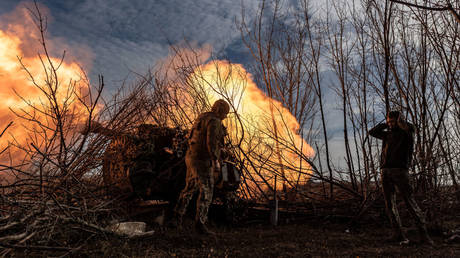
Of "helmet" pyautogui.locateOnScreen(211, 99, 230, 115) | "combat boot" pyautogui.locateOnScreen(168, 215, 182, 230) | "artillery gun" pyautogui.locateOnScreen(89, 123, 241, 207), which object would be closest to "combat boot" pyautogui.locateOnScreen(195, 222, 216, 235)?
"combat boot" pyautogui.locateOnScreen(168, 215, 182, 230)

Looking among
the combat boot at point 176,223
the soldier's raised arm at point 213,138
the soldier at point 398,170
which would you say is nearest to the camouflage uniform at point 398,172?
the soldier at point 398,170

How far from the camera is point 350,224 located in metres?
5.99

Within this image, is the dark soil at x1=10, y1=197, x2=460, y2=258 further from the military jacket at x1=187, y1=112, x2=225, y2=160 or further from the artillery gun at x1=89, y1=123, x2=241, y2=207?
the military jacket at x1=187, y1=112, x2=225, y2=160

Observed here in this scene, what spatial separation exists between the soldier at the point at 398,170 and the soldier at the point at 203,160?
2.73 m

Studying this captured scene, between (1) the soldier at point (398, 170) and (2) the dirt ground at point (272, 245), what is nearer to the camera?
(2) the dirt ground at point (272, 245)

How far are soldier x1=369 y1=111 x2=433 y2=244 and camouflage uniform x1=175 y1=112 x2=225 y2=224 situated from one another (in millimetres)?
2737

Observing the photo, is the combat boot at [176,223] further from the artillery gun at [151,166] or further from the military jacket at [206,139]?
the military jacket at [206,139]

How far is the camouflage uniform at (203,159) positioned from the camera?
15.5ft

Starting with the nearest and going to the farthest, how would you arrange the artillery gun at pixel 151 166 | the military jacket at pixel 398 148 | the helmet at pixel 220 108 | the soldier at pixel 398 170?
1. the soldier at pixel 398 170
2. the military jacket at pixel 398 148
3. the helmet at pixel 220 108
4. the artillery gun at pixel 151 166

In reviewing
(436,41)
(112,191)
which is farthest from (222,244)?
(436,41)

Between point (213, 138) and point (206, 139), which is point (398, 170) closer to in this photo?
point (213, 138)

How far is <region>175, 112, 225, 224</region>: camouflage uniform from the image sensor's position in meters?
4.71

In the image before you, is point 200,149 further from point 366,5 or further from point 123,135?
point 366,5

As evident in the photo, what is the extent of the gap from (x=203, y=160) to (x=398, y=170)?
3.08m
